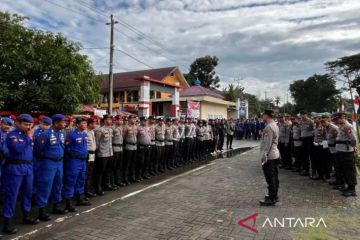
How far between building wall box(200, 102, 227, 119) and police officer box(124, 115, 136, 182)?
21.9 metres

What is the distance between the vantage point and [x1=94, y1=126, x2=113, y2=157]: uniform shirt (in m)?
7.60

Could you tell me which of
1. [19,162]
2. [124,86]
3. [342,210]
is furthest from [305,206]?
[124,86]

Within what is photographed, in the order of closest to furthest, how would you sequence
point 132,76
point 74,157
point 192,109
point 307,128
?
point 74,157
point 307,128
point 192,109
point 132,76

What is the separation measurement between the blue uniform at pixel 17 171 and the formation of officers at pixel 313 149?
4249mm

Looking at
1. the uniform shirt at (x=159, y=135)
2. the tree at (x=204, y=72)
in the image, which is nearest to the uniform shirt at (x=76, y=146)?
the uniform shirt at (x=159, y=135)

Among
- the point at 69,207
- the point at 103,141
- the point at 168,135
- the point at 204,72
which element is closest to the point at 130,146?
the point at 103,141

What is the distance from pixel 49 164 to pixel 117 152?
2.50 meters

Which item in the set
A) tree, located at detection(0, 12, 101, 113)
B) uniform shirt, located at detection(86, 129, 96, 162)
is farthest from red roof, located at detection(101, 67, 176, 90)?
uniform shirt, located at detection(86, 129, 96, 162)

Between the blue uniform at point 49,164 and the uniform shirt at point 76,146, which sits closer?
the blue uniform at point 49,164

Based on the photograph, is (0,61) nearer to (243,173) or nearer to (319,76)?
(243,173)

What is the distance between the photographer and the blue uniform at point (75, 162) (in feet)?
20.7

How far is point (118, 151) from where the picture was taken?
8.23 m

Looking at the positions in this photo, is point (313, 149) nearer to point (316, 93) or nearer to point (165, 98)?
point (165, 98)

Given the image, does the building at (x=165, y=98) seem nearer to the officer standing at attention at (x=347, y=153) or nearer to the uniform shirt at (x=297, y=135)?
the uniform shirt at (x=297, y=135)
